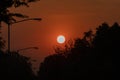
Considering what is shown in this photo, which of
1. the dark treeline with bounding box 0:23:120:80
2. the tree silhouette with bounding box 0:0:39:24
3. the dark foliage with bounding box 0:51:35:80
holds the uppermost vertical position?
the dark treeline with bounding box 0:23:120:80

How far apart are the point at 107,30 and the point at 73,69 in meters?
9.50

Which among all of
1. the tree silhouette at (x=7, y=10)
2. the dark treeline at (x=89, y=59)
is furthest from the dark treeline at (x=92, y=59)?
the tree silhouette at (x=7, y=10)

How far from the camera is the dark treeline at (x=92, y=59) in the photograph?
74.9 metres

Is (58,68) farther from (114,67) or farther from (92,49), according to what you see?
(114,67)

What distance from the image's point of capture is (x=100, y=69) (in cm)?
7425

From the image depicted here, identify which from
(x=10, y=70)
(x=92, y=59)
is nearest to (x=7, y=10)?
(x=10, y=70)

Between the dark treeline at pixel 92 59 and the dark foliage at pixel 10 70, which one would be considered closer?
the dark foliage at pixel 10 70

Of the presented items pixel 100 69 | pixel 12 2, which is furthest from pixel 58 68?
pixel 12 2

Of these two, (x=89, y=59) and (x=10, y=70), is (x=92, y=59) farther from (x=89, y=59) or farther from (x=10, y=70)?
(x=10, y=70)

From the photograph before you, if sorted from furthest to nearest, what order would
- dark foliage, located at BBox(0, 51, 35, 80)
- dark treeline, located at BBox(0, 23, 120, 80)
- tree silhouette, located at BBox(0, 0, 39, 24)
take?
dark treeline, located at BBox(0, 23, 120, 80) < dark foliage, located at BBox(0, 51, 35, 80) < tree silhouette, located at BBox(0, 0, 39, 24)

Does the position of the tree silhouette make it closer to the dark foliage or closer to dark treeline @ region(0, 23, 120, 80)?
the dark foliage

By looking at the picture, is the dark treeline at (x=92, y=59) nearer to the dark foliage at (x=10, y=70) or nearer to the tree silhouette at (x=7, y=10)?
the dark foliage at (x=10, y=70)

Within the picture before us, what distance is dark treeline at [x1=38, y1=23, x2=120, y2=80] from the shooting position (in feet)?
246

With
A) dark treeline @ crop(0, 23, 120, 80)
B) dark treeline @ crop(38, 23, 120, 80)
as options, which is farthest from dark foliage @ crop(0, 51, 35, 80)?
dark treeline @ crop(38, 23, 120, 80)
